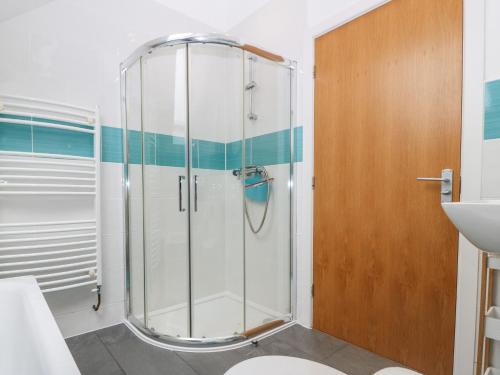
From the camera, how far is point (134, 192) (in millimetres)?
2006

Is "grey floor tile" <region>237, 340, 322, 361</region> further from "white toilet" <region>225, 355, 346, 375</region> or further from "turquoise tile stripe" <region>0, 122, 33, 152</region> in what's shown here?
"turquoise tile stripe" <region>0, 122, 33, 152</region>

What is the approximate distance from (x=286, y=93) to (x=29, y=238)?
1813mm

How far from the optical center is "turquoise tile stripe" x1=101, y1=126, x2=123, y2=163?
6.44ft

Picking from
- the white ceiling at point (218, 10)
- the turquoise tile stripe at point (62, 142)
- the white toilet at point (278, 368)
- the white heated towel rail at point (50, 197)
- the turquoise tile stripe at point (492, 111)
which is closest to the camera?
the white toilet at point (278, 368)

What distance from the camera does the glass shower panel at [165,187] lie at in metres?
1.88

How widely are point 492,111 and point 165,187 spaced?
1760 millimetres

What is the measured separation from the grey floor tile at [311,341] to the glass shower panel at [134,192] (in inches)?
37.6

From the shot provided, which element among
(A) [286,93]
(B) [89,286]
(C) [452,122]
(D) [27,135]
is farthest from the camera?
(A) [286,93]

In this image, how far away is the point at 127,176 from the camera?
80.0 inches

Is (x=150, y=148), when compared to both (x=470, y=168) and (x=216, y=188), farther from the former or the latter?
(x=470, y=168)

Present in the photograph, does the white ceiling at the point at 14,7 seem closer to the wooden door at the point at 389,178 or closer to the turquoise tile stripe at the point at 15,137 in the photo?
the turquoise tile stripe at the point at 15,137

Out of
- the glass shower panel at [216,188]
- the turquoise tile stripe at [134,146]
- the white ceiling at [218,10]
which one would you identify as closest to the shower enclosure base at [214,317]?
the glass shower panel at [216,188]

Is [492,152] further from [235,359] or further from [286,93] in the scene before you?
[235,359]

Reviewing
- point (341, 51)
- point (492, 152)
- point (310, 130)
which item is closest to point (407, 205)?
point (492, 152)
